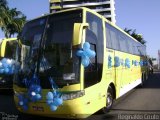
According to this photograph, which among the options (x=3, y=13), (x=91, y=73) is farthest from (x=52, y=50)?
A: (x=3, y=13)

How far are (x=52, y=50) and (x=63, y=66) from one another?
60 centimetres

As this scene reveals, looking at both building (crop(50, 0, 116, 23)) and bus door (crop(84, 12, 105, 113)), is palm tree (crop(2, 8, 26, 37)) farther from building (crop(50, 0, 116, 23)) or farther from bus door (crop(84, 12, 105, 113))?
building (crop(50, 0, 116, 23))

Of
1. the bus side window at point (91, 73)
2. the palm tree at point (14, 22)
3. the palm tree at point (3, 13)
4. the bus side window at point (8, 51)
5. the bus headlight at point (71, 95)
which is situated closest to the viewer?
the bus headlight at point (71, 95)

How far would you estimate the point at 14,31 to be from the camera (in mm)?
36312

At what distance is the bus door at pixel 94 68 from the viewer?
7.80 meters

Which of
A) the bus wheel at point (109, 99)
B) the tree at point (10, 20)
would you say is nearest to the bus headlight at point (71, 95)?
the bus wheel at point (109, 99)

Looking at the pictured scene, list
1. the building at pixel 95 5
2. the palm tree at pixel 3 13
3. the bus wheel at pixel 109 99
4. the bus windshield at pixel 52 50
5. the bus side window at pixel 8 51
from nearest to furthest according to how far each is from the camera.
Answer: the bus windshield at pixel 52 50 < the bus wheel at pixel 109 99 < the bus side window at pixel 8 51 < the palm tree at pixel 3 13 < the building at pixel 95 5

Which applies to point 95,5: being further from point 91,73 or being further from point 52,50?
point 52,50

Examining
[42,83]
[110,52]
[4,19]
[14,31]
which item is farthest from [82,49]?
[14,31]

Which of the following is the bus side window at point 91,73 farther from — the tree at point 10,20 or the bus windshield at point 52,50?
the tree at point 10,20

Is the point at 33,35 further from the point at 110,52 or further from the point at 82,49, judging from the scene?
the point at 110,52

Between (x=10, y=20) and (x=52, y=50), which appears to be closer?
(x=52, y=50)

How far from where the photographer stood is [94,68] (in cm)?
828

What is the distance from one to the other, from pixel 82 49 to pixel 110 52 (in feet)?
9.06
